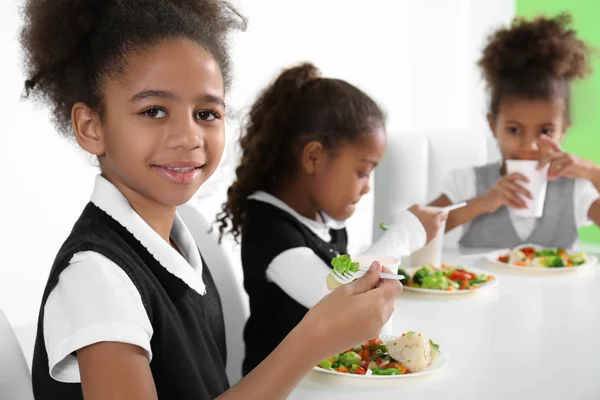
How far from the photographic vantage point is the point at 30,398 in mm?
761

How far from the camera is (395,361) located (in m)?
0.88

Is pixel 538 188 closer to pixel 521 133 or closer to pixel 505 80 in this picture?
pixel 521 133

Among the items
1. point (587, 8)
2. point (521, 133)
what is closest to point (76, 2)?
point (521, 133)

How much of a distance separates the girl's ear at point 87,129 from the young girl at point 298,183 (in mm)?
475

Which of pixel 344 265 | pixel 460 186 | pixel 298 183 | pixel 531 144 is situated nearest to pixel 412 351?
pixel 344 265

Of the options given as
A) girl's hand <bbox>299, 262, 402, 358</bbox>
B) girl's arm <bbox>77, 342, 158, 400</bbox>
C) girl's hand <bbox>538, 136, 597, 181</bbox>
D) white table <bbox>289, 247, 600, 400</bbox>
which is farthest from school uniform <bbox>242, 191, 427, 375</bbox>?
girl's hand <bbox>538, 136, 597, 181</bbox>

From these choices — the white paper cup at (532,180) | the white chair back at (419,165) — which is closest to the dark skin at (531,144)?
the white paper cup at (532,180)

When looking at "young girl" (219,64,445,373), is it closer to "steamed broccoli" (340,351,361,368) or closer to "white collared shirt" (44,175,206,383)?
"steamed broccoli" (340,351,361,368)

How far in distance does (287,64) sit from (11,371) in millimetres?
1663

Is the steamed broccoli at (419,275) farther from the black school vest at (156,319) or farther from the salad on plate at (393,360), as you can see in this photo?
the black school vest at (156,319)

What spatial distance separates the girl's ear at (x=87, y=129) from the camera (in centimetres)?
82

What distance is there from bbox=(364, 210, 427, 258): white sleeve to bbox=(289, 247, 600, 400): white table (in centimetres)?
9

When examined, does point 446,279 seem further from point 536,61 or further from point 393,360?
point 536,61

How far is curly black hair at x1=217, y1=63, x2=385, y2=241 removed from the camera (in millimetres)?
1378
